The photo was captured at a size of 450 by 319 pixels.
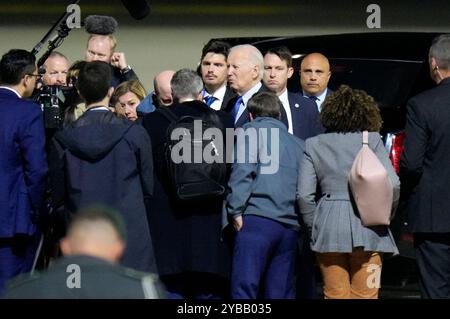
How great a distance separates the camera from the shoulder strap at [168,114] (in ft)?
28.6

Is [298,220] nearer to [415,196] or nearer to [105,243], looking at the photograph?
[415,196]

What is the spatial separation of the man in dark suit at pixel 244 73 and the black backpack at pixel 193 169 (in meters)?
0.74

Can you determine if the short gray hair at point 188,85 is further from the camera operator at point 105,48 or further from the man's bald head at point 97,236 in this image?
the man's bald head at point 97,236

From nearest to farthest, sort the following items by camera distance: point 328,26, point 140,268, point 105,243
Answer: point 105,243, point 140,268, point 328,26

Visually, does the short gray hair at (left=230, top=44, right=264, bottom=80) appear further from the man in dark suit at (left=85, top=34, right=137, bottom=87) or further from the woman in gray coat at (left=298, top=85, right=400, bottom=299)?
the man in dark suit at (left=85, top=34, right=137, bottom=87)

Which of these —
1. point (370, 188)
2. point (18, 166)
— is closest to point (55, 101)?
point (18, 166)

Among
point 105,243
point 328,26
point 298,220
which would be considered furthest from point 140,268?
point 328,26

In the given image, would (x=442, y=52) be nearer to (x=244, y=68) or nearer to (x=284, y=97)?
(x=284, y=97)

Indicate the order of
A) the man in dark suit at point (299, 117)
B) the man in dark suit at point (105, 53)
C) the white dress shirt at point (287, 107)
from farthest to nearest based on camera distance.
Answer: the man in dark suit at point (105, 53), the white dress shirt at point (287, 107), the man in dark suit at point (299, 117)

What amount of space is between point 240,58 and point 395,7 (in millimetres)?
5697

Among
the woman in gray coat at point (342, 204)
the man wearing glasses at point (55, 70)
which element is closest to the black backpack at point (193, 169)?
the woman in gray coat at point (342, 204)

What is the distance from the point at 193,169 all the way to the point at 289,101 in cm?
124

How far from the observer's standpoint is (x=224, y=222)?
8.72m

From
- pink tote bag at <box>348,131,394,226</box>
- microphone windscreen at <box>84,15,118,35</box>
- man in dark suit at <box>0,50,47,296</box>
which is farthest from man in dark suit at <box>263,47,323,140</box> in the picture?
man in dark suit at <box>0,50,47,296</box>
